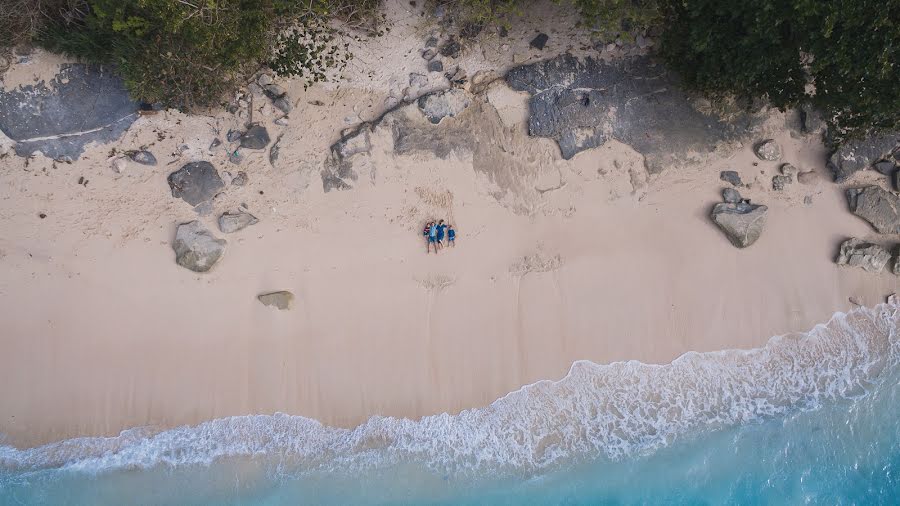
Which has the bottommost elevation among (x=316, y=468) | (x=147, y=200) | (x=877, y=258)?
(x=316, y=468)

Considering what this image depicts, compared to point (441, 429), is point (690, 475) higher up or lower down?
lower down

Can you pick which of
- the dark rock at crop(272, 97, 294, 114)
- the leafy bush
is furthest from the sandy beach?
the leafy bush

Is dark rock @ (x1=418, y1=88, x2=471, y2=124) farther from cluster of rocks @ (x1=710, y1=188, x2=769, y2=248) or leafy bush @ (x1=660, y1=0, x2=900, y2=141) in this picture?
cluster of rocks @ (x1=710, y1=188, x2=769, y2=248)

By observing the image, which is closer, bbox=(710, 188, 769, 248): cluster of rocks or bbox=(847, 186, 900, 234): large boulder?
bbox=(710, 188, 769, 248): cluster of rocks

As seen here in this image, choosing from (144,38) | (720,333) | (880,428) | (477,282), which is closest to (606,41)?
(477,282)

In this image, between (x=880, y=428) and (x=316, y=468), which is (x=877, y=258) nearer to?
(x=880, y=428)

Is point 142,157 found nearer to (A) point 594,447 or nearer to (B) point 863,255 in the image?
(A) point 594,447
